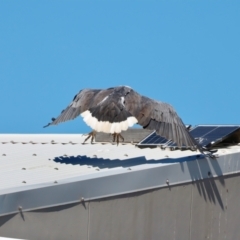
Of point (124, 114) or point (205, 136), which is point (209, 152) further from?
point (205, 136)

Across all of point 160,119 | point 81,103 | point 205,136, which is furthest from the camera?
point 205,136

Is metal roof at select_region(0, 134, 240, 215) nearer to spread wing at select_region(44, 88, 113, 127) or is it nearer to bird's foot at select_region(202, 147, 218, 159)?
bird's foot at select_region(202, 147, 218, 159)

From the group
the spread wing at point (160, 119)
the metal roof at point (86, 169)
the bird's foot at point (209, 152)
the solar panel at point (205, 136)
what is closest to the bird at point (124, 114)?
the spread wing at point (160, 119)

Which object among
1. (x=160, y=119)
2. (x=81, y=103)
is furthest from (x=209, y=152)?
(x=81, y=103)

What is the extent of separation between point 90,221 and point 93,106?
2.97 m

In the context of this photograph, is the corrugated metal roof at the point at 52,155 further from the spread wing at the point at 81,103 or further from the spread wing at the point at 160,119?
the spread wing at the point at 81,103

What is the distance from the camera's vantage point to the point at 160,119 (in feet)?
37.7

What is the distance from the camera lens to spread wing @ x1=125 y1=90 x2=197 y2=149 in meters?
11.4

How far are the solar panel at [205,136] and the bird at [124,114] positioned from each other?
0.75m

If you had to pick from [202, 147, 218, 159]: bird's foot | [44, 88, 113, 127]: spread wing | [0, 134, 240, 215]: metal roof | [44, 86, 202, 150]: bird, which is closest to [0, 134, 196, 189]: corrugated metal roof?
[0, 134, 240, 215]: metal roof

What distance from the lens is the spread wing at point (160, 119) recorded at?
448 inches

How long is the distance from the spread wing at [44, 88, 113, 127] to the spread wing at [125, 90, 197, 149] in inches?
17.1

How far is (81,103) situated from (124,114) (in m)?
0.88

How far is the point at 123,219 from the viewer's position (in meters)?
9.34
